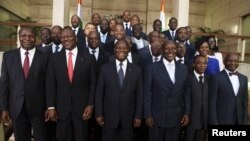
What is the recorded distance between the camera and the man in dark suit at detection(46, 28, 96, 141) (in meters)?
3.48

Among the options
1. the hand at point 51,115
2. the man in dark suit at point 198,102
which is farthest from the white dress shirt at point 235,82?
the hand at point 51,115

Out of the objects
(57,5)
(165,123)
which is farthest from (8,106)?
(57,5)

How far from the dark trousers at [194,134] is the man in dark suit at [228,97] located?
185mm

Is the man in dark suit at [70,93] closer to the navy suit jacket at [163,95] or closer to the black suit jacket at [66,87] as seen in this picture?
the black suit jacket at [66,87]

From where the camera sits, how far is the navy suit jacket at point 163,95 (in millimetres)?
3535

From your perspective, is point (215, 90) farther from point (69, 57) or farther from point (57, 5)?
point (57, 5)

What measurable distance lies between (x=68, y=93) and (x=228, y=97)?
70.0 inches

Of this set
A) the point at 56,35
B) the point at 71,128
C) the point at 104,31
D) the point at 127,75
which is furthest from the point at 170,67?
the point at 104,31

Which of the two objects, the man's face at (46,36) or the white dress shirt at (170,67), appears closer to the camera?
the white dress shirt at (170,67)

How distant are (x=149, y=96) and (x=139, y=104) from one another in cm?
14

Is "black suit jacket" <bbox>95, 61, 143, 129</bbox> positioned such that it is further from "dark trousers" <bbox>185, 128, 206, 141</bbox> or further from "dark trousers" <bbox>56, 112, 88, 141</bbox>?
"dark trousers" <bbox>185, 128, 206, 141</bbox>

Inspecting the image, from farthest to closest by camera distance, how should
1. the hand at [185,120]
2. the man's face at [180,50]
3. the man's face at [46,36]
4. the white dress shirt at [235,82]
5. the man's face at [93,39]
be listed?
1. the man's face at [46,36]
2. the man's face at [180,50]
3. the man's face at [93,39]
4. the white dress shirt at [235,82]
5. the hand at [185,120]

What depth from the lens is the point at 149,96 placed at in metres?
3.55

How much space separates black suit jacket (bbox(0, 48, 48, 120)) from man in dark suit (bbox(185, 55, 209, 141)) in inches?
65.4
